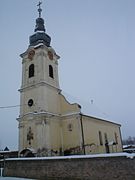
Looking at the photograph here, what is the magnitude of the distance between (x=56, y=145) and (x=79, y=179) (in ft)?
36.5

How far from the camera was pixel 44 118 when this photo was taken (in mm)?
23406

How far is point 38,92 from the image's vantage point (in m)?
25.1

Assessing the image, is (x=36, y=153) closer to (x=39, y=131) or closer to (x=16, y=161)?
(x=39, y=131)

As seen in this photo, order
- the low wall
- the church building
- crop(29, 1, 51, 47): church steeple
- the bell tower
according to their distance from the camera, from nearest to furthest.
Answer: the low wall → the church building → the bell tower → crop(29, 1, 51, 47): church steeple

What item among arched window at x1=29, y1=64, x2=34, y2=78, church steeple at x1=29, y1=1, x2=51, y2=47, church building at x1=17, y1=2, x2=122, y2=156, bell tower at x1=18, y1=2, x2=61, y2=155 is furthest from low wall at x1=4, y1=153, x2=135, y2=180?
church steeple at x1=29, y1=1, x2=51, y2=47

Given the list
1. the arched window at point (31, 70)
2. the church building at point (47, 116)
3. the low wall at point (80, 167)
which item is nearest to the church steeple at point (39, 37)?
the church building at point (47, 116)

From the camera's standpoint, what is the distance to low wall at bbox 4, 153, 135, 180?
38.5 ft

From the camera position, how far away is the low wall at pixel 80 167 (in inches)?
462

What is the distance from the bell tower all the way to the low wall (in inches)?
250

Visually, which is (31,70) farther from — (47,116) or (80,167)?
(80,167)

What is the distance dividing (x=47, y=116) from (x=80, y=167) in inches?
435

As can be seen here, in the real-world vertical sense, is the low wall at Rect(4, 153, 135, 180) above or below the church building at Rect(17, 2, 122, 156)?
below

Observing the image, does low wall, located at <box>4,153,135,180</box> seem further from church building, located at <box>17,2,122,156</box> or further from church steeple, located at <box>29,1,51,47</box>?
church steeple, located at <box>29,1,51,47</box>

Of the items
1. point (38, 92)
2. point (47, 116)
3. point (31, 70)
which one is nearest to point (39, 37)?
point (31, 70)
